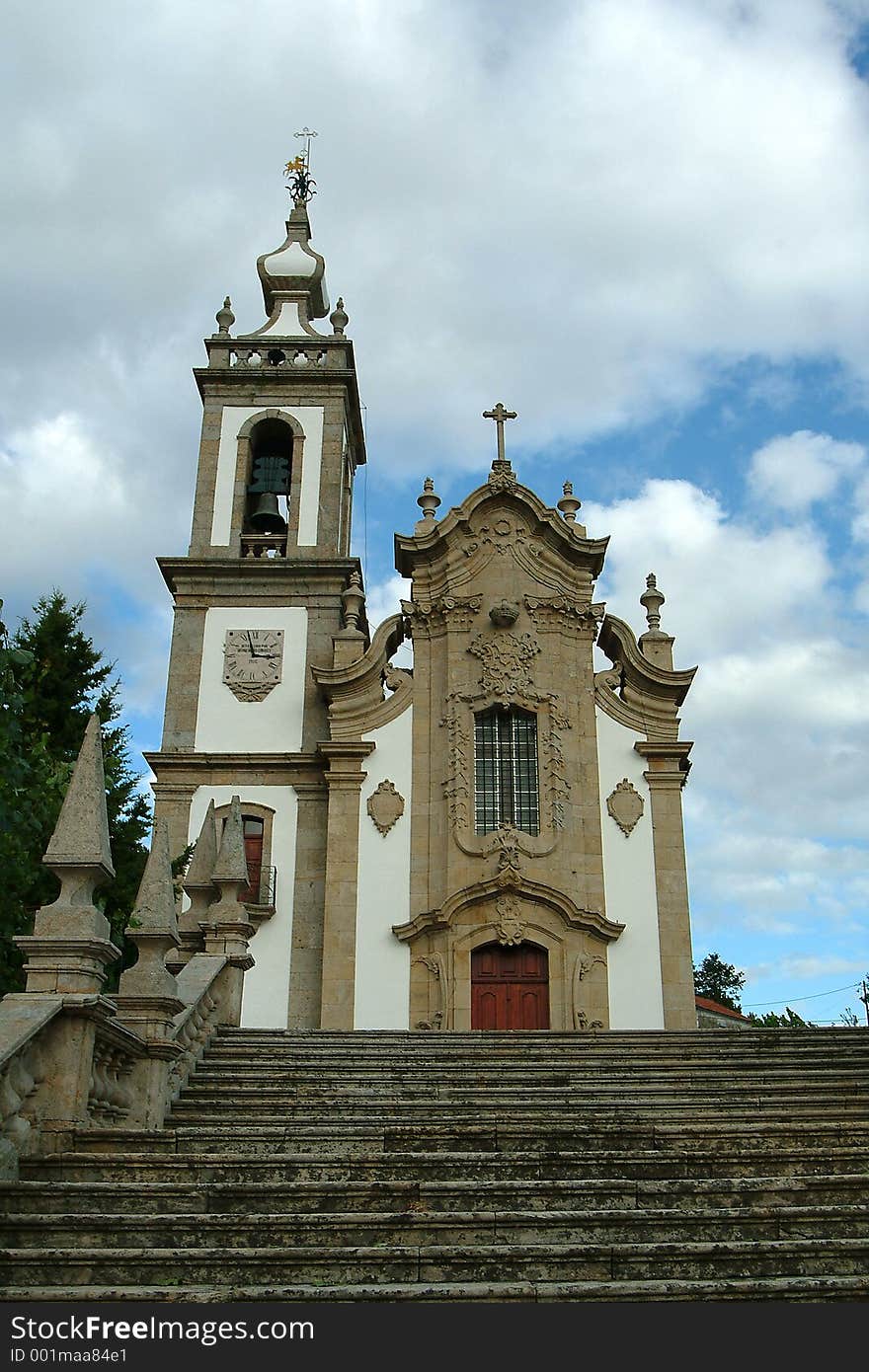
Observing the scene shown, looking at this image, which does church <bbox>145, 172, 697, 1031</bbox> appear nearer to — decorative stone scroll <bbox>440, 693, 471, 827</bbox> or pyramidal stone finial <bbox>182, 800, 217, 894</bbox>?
decorative stone scroll <bbox>440, 693, 471, 827</bbox>

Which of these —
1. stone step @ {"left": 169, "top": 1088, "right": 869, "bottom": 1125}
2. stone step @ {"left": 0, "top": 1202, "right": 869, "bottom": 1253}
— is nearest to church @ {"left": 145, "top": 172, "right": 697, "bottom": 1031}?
stone step @ {"left": 169, "top": 1088, "right": 869, "bottom": 1125}

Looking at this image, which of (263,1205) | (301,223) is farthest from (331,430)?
(263,1205)

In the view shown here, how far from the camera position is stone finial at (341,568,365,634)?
22562 mm

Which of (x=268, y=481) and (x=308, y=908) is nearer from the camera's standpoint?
(x=308, y=908)

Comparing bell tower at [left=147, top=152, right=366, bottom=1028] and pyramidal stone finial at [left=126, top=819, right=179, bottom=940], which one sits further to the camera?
bell tower at [left=147, top=152, right=366, bottom=1028]

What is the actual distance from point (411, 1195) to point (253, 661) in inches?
672

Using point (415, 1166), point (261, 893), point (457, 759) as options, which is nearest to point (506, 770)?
point (457, 759)

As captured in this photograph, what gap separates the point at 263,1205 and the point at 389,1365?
1.95 metres

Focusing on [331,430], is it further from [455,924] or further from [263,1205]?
[263,1205]

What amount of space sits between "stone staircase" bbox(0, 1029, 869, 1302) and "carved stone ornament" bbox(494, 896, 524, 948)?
9.61 m

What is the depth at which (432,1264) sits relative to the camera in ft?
17.3

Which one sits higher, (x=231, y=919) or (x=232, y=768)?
(x=232, y=768)

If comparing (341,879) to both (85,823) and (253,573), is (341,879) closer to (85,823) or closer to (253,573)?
(253,573)

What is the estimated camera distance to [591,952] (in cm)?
1941
